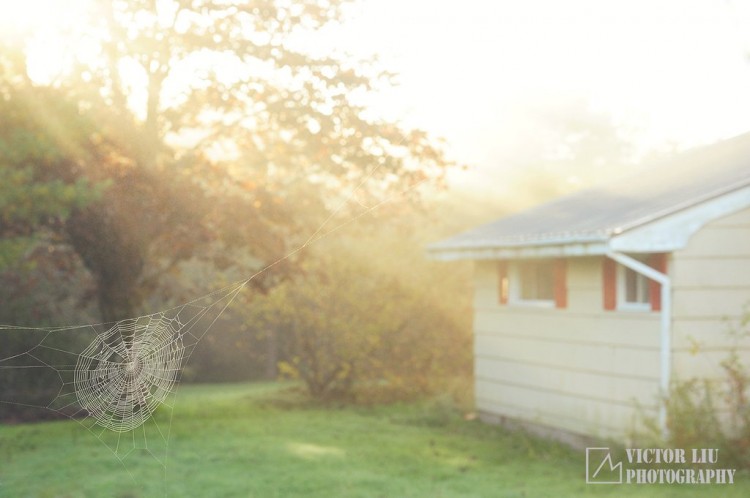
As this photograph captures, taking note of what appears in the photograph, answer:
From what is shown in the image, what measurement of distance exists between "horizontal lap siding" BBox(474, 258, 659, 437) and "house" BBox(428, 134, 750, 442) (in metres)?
0.02

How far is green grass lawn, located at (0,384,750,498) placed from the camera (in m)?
8.03

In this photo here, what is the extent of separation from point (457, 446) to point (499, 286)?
2.55 meters

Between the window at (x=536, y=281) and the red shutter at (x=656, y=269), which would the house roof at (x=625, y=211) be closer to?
the red shutter at (x=656, y=269)

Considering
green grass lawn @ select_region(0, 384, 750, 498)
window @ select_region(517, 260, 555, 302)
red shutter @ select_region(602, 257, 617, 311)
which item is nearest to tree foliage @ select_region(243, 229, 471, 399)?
green grass lawn @ select_region(0, 384, 750, 498)

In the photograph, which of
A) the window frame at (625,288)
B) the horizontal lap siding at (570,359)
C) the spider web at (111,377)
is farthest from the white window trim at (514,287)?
the spider web at (111,377)

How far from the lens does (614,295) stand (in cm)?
973

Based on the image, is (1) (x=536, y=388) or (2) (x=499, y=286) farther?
(2) (x=499, y=286)

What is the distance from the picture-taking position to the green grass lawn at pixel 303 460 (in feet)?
26.3

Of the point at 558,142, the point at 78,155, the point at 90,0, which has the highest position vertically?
the point at 558,142

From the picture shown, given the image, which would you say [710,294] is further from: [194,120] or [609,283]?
[194,120]

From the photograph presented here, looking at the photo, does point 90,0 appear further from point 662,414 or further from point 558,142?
point 558,142

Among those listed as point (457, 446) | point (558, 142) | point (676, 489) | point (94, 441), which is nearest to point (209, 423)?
point (94, 441)

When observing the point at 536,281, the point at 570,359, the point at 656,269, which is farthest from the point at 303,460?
the point at 656,269

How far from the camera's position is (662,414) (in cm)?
875
